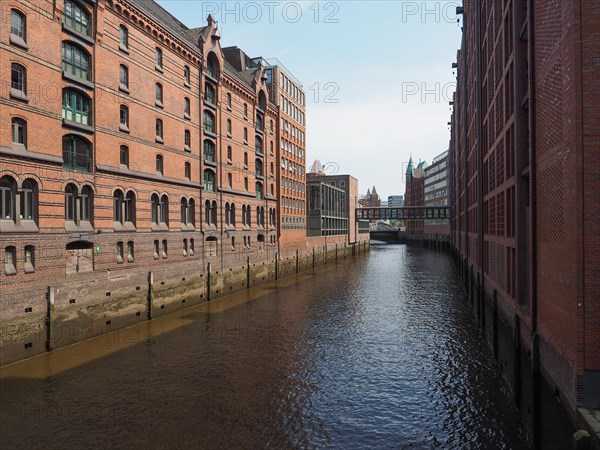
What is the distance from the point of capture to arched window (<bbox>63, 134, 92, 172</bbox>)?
20.7 meters

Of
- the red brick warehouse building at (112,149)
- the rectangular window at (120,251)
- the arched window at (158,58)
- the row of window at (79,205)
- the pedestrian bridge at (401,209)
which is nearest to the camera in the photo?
the row of window at (79,205)

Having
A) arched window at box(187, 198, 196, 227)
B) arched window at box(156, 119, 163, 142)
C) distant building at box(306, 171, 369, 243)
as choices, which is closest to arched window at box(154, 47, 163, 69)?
arched window at box(156, 119, 163, 142)

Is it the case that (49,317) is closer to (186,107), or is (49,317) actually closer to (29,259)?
(29,259)

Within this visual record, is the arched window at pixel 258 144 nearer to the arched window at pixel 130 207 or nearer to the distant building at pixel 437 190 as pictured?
the arched window at pixel 130 207

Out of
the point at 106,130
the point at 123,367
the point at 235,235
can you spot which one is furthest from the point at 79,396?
the point at 235,235

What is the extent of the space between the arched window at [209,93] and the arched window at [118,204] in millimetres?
13592

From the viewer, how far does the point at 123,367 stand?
1596 cm

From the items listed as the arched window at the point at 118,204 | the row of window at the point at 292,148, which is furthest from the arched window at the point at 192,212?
the row of window at the point at 292,148

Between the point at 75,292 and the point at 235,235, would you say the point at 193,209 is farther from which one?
the point at 75,292

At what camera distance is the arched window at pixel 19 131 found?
57.7 feet

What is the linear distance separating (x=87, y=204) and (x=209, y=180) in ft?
44.8

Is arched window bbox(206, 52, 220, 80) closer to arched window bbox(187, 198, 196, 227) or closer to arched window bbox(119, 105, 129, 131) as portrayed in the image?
arched window bbox(187, 198, 196, 227)

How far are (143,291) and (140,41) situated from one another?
16333mm

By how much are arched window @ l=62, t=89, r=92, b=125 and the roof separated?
7.72 meters
